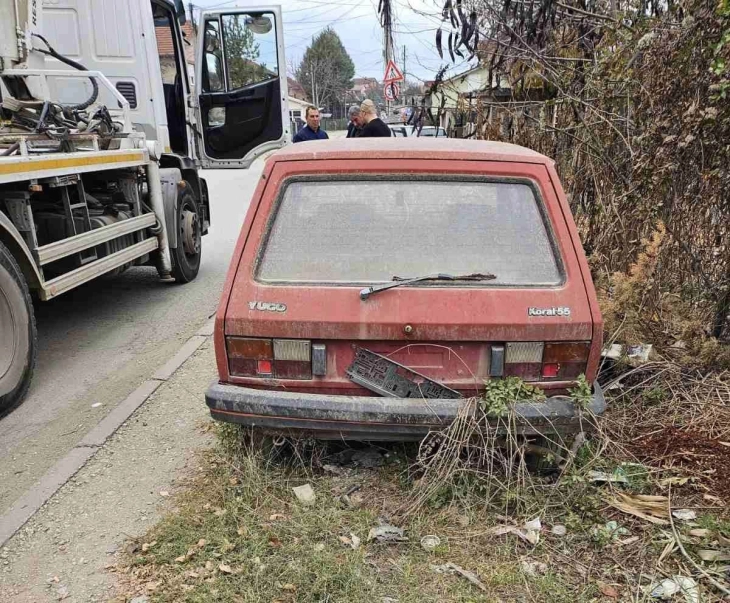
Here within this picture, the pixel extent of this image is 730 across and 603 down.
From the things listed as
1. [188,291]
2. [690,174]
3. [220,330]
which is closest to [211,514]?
[220,330]

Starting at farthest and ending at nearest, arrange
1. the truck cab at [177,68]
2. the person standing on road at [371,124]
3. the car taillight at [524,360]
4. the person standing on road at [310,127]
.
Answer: the person standing on road at [310,127], the person standing on road at [371,124], the truck cab at [177,68], the car taillight at [524,360]

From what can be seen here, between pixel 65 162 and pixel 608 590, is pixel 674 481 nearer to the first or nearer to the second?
pixel 608 590

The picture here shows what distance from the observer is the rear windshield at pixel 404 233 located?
2.77 meters

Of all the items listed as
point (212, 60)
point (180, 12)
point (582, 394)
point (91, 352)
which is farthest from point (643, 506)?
point (180, 12)

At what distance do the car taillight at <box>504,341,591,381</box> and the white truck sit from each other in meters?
3.33

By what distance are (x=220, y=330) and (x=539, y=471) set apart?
68.9 inches

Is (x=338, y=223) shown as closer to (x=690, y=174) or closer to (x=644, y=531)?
(x=644, y=531)

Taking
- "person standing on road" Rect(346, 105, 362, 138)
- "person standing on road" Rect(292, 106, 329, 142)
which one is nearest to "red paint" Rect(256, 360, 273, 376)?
"person standing on road" Rect(346, 105, 362, 138)

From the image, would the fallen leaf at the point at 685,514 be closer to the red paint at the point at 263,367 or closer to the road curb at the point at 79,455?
the red paint at the point at 263,367

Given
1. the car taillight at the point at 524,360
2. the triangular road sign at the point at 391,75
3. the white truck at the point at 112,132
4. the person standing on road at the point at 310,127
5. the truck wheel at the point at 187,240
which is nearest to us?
the car taillight at the point at 524,360

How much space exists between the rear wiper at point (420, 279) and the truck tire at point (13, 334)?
107 inches

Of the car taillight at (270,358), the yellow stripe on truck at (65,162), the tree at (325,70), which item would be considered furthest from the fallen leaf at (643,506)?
the tree at (325,70)

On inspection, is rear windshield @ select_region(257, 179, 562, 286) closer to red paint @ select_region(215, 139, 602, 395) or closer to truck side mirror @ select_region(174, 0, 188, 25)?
red paint @ select_region(215, 139, 602, 395)

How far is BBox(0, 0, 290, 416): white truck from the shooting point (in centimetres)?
423
